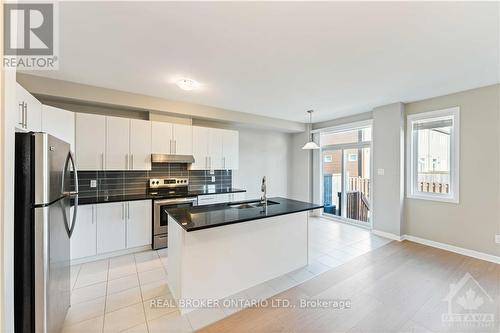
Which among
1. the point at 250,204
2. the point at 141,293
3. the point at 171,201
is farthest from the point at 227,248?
the point at 171,201

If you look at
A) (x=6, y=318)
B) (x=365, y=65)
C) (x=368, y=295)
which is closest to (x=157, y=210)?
(x=6, y=318)

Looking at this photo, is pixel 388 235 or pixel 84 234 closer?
pixel 84 234

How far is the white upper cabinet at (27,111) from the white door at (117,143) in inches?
34.1

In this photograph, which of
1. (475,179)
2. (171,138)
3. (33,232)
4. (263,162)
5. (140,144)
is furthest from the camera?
(263,162)

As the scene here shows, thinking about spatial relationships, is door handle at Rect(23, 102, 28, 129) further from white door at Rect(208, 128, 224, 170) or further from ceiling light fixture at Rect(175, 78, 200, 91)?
white door at Rect(208, 128, 224, 170)

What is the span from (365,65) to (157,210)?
12.0 ft

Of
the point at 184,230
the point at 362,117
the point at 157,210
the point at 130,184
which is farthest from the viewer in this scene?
the point at 362,117

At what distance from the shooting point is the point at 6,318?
117 centimetres

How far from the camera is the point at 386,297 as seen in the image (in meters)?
2.25

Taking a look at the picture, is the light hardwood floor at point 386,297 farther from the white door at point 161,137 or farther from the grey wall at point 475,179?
the white door at point 161,137

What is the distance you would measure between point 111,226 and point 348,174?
5119 millimetres

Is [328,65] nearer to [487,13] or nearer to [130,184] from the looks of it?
[487,13]

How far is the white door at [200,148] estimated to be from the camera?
4.20 m

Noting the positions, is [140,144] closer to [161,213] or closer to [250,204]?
[161,213]
